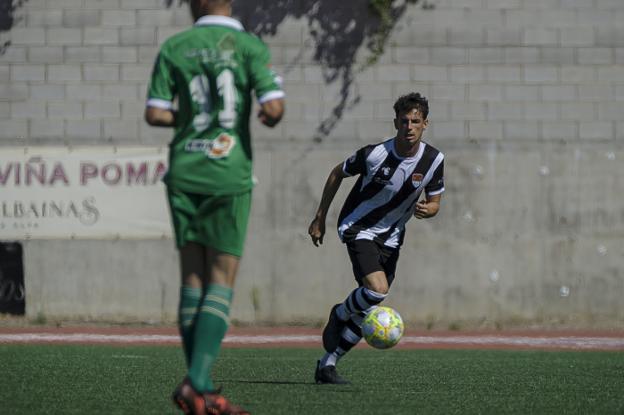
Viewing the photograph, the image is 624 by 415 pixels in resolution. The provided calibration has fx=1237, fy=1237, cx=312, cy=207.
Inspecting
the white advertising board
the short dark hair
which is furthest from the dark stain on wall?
the short dark hair

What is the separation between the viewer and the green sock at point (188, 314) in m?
5.75

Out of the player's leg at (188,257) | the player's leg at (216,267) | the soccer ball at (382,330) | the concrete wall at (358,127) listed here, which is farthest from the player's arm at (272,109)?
the concrete wall at (358,127)

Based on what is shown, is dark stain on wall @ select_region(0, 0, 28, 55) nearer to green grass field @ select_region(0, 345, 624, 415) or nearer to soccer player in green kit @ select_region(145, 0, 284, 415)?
green grass field @ select_region(0, 345, 624, 415)

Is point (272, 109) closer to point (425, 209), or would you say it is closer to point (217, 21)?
point (217, 21)

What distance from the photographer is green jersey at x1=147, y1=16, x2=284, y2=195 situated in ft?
18.7

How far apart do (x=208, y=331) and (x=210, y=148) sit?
84 centimetres

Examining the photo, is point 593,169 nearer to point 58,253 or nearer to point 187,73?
point 58,253

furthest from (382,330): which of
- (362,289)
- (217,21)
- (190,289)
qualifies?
(217,21)

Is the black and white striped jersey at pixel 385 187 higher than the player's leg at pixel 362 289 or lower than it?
higher

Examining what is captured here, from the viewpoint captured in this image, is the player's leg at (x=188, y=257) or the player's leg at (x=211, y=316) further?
the player's leg at (x=188, y=257)

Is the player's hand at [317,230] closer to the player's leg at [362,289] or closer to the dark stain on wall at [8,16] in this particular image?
the player's leg at [362,289]

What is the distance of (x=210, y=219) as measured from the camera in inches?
225

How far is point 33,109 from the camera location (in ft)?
54.7

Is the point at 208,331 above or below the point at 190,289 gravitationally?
below
